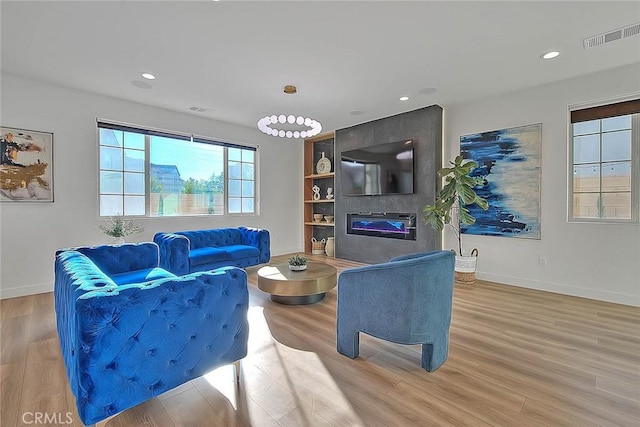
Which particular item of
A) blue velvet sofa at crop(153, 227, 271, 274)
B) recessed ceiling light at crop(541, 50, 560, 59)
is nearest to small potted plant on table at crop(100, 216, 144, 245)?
blue velvet sofa at crop(153, 227, 271, 274)

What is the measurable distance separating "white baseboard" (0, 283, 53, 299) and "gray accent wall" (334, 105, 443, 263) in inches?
190

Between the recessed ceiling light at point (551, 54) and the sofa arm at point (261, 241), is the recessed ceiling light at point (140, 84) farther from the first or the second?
the recessed ceiling light at point (551, 54)

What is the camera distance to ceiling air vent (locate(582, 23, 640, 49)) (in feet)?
8.78

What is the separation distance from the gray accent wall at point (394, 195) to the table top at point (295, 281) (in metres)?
2.19

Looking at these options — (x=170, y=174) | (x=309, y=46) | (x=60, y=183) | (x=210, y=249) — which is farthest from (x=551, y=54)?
(x=60, y=183)

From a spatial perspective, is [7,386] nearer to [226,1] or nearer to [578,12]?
[226,1]

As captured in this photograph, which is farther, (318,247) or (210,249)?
(318,247)

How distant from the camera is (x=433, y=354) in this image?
204 cm

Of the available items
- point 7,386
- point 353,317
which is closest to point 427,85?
point 353,317

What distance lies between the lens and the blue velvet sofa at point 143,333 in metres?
1.33

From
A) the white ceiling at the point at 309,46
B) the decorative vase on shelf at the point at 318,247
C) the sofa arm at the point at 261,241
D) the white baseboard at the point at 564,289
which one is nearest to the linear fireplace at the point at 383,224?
the decorative vase on shelf at the point at 318,247

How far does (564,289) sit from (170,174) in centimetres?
638

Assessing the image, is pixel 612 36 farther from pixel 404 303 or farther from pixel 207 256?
pixel 207 256

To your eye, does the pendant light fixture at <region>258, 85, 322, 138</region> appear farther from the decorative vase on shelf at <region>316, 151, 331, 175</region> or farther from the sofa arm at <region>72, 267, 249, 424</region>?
the decorative vase on shelf at <region>316, 151, 331, 175</region>
